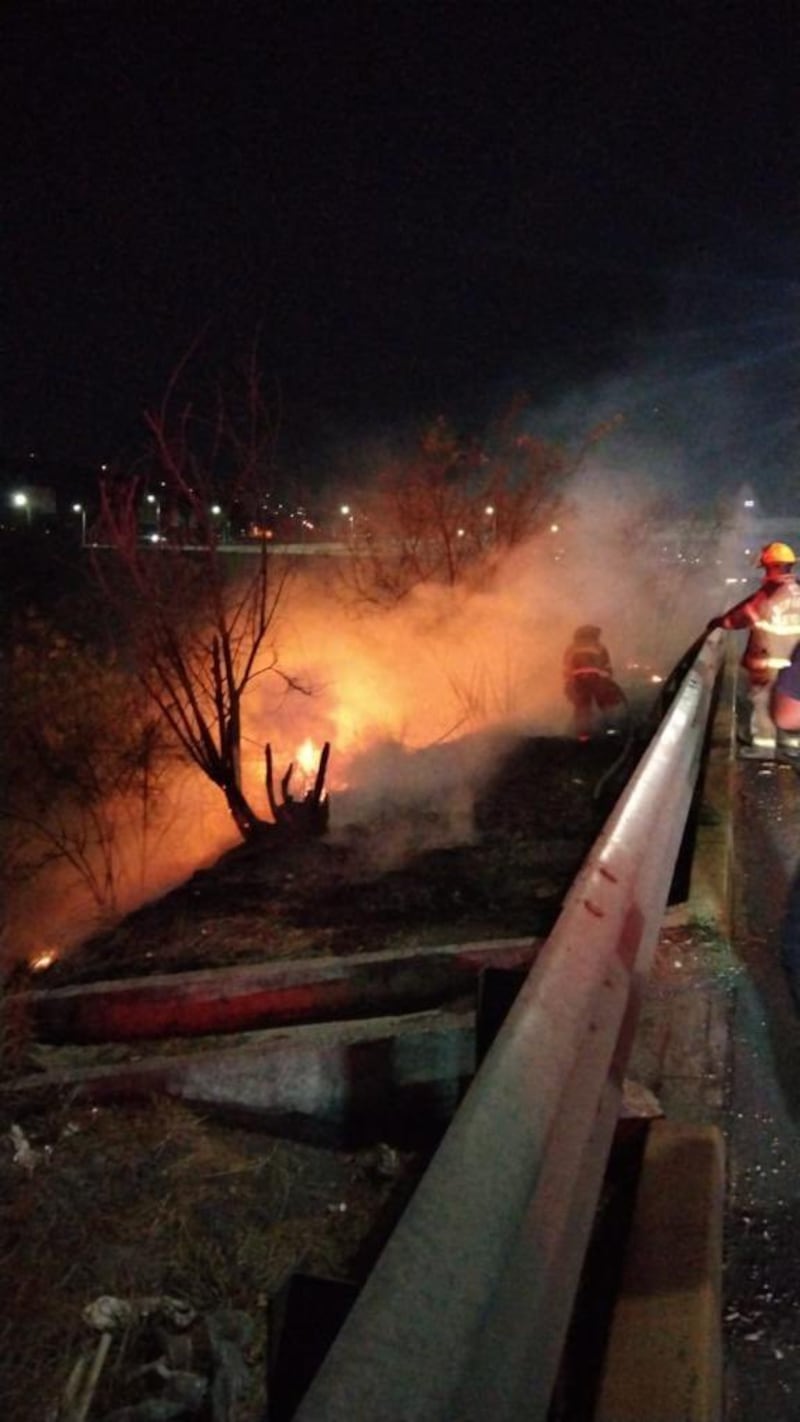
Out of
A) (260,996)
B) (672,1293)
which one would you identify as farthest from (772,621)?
(672,1293)

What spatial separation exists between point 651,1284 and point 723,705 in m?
6.74

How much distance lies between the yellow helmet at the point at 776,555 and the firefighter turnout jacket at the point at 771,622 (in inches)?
7.5

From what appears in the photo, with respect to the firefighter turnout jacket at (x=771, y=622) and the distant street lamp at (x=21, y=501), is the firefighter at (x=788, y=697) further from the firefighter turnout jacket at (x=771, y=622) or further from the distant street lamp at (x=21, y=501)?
the distant street lamp at (x=21, y=501)

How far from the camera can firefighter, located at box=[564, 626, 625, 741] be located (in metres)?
11.0

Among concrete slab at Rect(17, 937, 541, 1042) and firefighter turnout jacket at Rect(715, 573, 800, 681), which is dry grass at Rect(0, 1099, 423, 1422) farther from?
firefighter turnout jacket at Rect(715, 573, 800, 681)

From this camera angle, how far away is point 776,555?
22.4ft

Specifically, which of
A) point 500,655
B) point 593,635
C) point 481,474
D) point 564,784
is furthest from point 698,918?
point 481,474

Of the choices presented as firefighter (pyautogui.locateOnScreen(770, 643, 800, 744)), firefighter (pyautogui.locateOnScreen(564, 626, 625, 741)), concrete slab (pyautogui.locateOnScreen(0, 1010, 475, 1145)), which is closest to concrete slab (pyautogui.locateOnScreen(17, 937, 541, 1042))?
concrete slab (pyautogui.locateOnScreen(0, 1010, 475, 1145))

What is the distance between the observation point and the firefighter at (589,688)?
1099cm

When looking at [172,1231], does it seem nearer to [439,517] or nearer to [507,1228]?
[507,1228]

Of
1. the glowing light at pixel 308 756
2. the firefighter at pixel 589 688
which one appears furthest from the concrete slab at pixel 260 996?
the glowing light at pixel 308 756

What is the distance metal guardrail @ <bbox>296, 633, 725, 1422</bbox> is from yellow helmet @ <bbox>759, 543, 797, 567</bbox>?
5527mm

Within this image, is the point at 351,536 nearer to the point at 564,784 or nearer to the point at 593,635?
the point at 593,635

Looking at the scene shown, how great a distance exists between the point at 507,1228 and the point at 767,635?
5.86 metres
